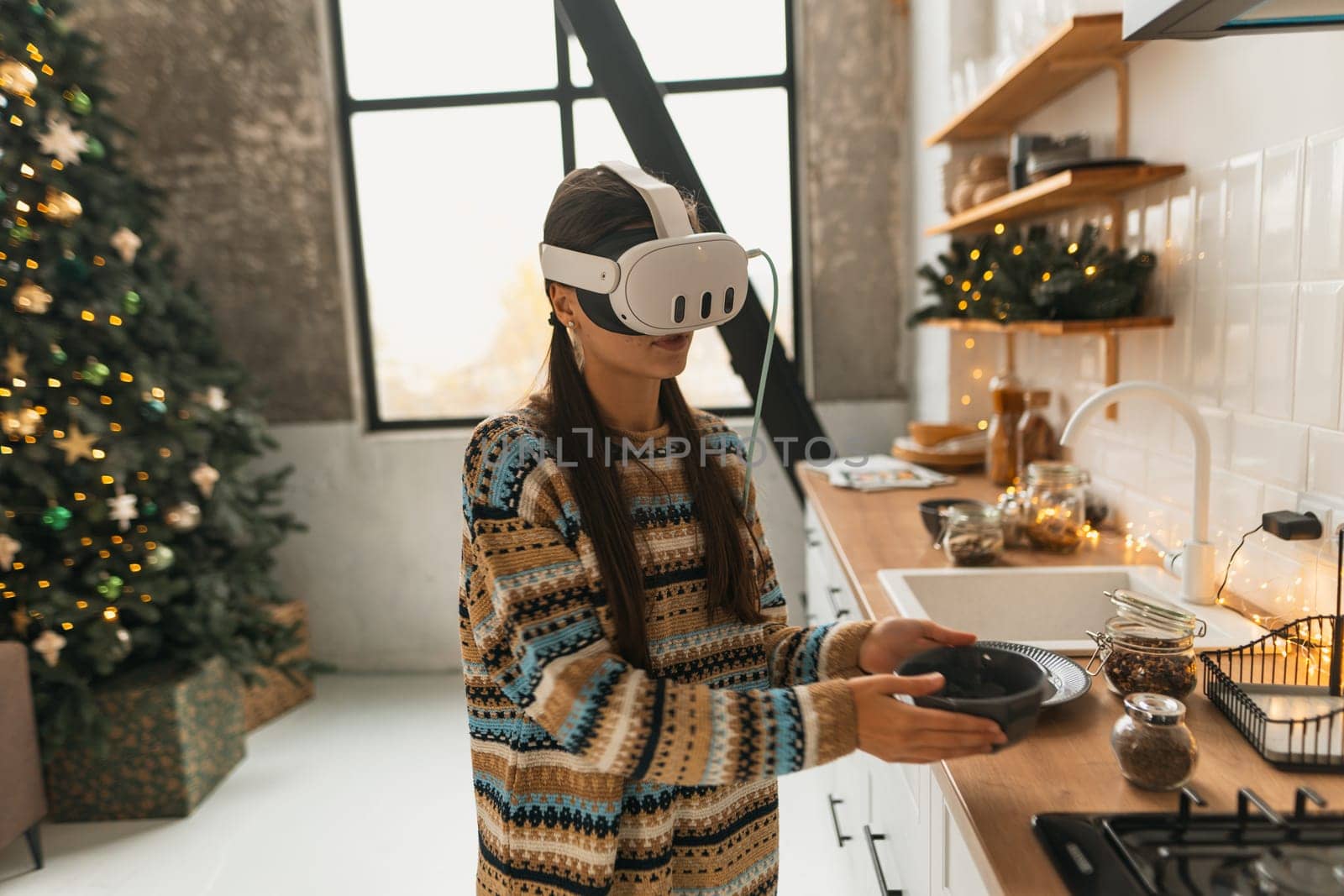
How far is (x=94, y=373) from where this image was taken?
266cm

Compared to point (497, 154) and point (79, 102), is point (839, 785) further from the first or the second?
point (79, 102)

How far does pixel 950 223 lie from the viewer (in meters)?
2.67

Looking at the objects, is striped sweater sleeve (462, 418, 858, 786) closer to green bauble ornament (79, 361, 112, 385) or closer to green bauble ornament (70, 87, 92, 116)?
green bauble ornament (79, 361, 112, 385)

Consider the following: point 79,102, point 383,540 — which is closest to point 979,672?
point 79,102

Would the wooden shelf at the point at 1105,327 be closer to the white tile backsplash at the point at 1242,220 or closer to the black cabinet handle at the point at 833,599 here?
the white tile backsplash at the point at 1242,220

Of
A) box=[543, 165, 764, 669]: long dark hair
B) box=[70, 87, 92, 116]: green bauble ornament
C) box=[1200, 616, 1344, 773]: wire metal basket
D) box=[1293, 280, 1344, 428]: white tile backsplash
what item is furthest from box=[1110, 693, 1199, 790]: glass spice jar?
box=[70, 87, 92, 116]: green bauble ornament

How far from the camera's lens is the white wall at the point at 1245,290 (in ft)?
4.49

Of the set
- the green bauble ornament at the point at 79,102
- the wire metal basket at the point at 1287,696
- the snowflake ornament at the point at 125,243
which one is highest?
the green bauble ornament at the point at 79,102

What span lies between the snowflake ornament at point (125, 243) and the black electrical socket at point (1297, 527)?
9.70 feet

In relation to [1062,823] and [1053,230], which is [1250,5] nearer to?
[1062,823]

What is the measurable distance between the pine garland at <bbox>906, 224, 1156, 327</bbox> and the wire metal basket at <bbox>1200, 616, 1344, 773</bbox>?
79 centimetres

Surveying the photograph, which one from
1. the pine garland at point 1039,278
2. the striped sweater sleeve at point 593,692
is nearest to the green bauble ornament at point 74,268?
the striped sweater sleeve at point 593,692

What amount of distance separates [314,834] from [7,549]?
111cm

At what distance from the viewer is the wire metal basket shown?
1.01 m
